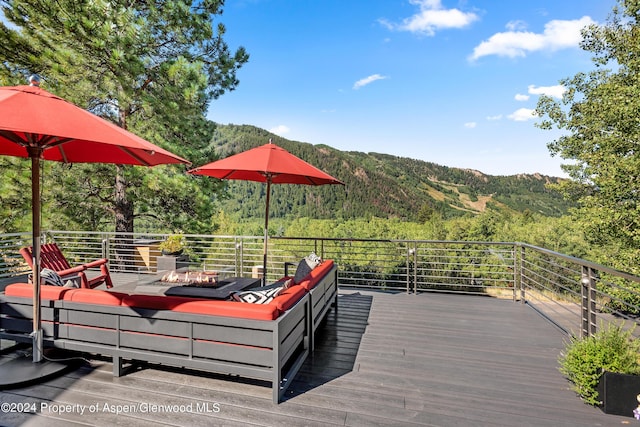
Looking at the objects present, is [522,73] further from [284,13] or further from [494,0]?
[284,13]

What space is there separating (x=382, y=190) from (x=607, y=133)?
107ft

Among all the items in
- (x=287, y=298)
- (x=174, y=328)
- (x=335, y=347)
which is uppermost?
(x=287, y=298)

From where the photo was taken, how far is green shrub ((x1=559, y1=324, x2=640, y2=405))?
2477 mm

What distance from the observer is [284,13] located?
1546 centimetres

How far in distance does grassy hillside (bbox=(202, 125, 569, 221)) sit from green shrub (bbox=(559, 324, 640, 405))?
29190 millimetres

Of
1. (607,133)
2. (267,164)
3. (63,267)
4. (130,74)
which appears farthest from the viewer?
(607,133)

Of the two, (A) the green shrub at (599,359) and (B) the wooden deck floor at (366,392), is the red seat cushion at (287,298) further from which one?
(A) the green shrub at (599,359)

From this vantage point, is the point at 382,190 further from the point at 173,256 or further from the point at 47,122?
the point at 47,122

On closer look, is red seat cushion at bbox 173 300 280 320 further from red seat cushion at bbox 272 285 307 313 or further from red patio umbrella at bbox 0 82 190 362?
red patio umbrella at bbox 0 82 190 362

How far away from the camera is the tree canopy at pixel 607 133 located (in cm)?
1059

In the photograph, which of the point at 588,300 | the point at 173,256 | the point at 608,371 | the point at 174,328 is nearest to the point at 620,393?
the point at 608,371

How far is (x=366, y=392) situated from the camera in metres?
2.71

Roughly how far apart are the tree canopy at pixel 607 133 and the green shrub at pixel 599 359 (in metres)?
10.0

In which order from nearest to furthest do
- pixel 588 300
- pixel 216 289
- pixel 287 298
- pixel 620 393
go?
pixel 620 393
pixel 287 298
pixel 588 300
pixel 216 289
